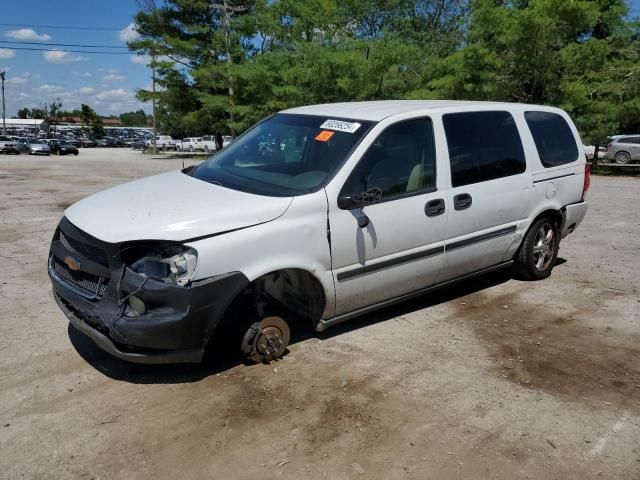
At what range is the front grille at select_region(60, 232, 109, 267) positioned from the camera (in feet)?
11.3

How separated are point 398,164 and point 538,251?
2.38 meters

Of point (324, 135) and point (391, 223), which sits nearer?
point (391, 223)

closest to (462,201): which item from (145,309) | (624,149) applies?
(145,309)

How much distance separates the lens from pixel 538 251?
578 centimetres

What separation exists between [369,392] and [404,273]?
114cm

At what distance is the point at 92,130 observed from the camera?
103562mm

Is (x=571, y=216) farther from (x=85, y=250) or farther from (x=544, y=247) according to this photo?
(x=85, y=250)

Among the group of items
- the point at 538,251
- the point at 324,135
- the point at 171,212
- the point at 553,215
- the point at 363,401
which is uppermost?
the point at 324,135

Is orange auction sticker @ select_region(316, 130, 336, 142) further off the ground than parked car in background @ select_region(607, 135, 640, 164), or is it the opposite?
orange auction sticker @ select_region(316, 130, 336, 142)

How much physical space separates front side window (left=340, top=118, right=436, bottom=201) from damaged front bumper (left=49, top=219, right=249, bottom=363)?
124 centimetres

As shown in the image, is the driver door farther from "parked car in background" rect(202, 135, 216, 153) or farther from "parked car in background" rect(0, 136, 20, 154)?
"parked car in background" rect(202, 135, 216, 153)

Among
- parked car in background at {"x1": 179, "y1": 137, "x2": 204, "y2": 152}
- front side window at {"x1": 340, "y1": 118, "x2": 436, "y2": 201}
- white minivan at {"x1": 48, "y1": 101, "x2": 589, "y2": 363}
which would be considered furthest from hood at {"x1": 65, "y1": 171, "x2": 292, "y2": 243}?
parked car in background at {"x1": 179, "y1": 137, "x2": 204, "y2": 152}

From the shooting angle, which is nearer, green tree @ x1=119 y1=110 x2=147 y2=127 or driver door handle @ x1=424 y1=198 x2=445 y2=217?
driver door handle @ x1=424 y1=198 x2=445 y2=217

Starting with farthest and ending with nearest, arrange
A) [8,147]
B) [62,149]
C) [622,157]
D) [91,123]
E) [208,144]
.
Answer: [91,123] → [208,144] → [62,149] → [8,147] → [622,157]
